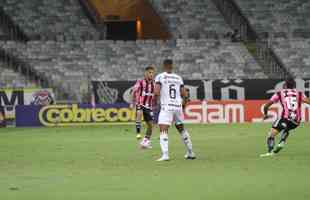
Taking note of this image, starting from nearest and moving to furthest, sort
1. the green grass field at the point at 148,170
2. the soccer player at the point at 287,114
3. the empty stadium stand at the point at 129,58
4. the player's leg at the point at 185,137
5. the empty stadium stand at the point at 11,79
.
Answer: the green grass field at the point at 148,170 < the player's leg at the point at 185,137 < the soccer player at the point at 287,114 < the empty stadium stand at the point at 11,79 < the empty stadium stand at the point at 129,58

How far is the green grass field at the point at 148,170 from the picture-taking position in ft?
47.3

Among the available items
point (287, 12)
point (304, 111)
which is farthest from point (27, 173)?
point (287, 12)

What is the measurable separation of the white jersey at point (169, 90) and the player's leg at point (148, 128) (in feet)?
15.7

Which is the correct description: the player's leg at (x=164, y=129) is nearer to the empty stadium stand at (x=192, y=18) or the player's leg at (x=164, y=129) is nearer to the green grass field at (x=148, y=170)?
the green grass field at (x=148, y=170)

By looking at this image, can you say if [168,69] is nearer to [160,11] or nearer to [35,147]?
[35,147]

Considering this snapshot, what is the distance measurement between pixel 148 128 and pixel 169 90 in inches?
238

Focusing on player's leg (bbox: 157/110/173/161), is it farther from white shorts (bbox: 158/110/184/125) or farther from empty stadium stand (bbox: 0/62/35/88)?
empty stadium stand (bbox: 0/62/35/88)

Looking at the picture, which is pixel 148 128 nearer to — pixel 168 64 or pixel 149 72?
pixel 149 72

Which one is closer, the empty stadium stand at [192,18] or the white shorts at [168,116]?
the white shorts at [168,116]

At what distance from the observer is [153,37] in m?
52.0

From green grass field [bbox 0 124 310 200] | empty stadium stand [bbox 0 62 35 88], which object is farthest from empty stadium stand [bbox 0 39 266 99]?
green grass field [bbox 0 124 310 200]

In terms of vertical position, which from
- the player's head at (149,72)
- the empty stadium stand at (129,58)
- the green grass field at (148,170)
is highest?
the empty stadium stand at (129,58)

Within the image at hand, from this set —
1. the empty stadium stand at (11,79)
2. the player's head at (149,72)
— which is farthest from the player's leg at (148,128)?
the empty stadium stand at (11,79)

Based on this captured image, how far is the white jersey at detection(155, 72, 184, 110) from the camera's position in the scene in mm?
20859
